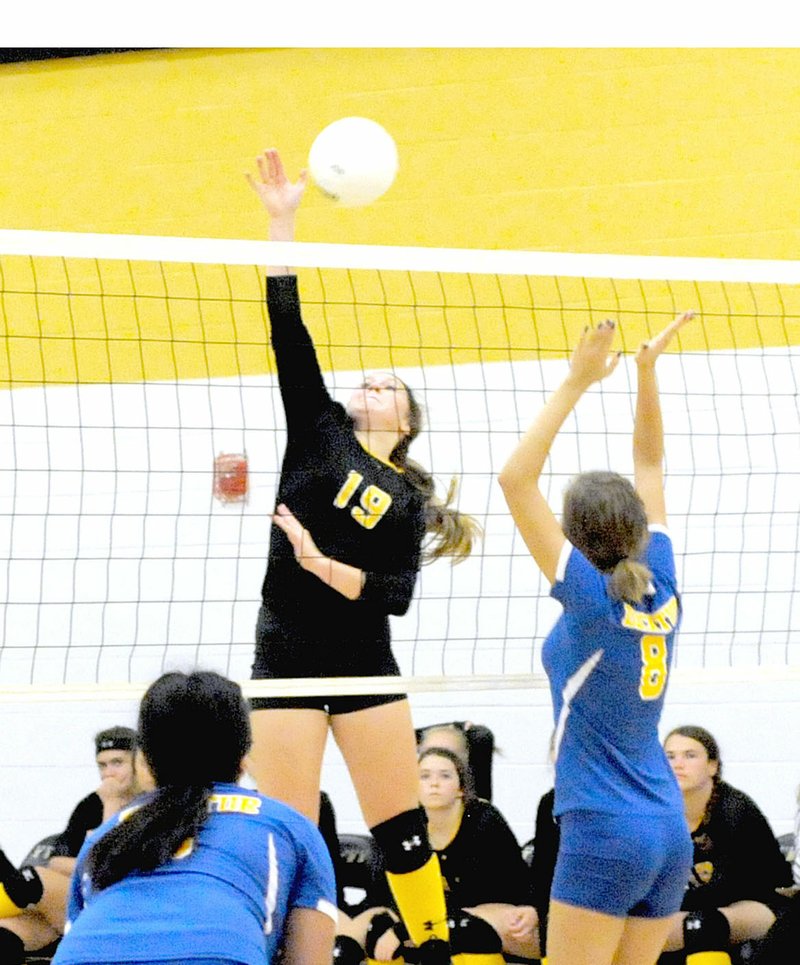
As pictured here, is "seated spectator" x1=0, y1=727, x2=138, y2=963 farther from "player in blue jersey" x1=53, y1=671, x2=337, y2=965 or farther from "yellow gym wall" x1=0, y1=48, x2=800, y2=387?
"player in blue jersey" x1=53, y1=671, x2=337, y2=965

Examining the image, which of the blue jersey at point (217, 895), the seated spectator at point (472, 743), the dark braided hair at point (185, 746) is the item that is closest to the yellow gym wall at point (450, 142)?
the seated spectator at point (472, 743)

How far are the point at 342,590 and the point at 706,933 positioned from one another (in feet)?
8.06

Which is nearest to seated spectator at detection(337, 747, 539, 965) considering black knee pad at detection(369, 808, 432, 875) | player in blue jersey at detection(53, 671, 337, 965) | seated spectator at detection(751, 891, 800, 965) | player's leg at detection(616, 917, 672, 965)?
black knee pad at detection(369, 808, 432, 875)

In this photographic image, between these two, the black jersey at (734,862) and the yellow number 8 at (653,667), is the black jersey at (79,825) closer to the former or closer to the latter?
the black jersey at (734,862)

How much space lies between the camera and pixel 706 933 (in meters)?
6.22

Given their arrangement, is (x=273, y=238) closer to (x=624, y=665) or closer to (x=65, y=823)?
(x=624, y=665)

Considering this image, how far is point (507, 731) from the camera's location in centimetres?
784

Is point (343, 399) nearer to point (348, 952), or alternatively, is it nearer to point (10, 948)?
point (348, 952)

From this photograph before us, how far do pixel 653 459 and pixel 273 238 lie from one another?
165 centimetres

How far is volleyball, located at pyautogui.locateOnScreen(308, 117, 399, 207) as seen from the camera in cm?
568

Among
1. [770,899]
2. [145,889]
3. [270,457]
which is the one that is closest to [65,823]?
[270,457]

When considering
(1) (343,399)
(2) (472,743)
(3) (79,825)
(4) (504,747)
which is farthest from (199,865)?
(1) (343,399)

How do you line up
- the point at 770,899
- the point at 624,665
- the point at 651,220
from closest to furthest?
the point at 624,665, the point at 770,899, the point at 651,220

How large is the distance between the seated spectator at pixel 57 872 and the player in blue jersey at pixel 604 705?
9.67ft
